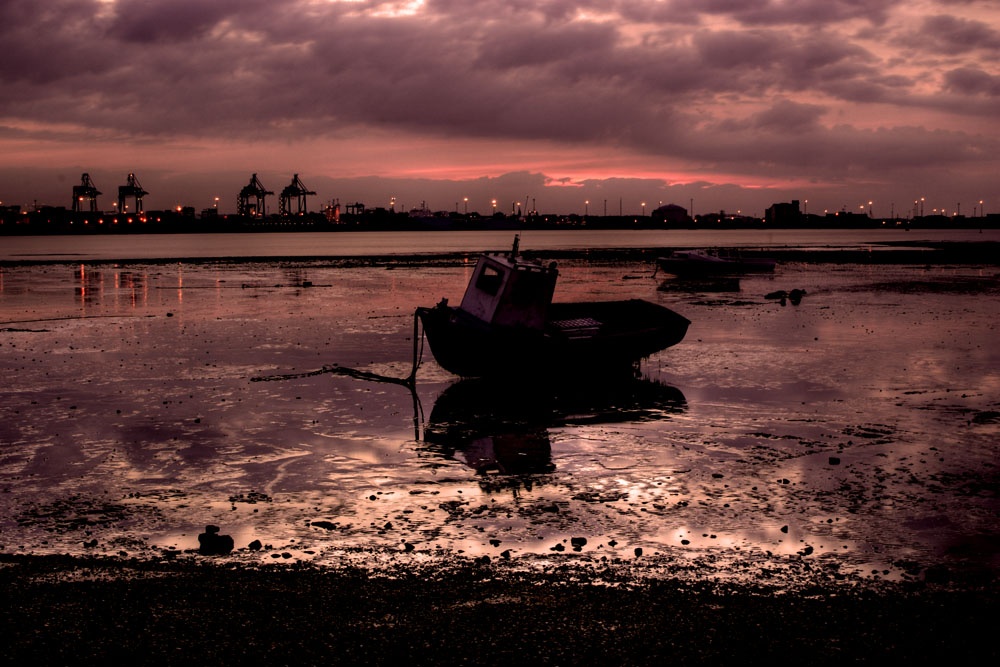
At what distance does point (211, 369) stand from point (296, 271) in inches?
1903

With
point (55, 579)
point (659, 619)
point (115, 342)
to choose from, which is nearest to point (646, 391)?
point (659, 619)

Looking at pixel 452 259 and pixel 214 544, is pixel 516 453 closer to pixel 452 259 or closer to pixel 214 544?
pixel 214 544

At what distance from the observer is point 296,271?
68125 millimetres

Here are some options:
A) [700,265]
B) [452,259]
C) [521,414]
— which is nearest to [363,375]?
Answer: [521,414]

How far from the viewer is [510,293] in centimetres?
1959

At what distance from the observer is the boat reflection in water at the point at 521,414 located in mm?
13117

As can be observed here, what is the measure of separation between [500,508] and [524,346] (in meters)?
8.52

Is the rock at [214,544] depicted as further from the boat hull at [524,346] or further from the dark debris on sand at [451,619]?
the boat hull at [524,346]

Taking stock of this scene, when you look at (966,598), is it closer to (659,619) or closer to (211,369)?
(659,619)

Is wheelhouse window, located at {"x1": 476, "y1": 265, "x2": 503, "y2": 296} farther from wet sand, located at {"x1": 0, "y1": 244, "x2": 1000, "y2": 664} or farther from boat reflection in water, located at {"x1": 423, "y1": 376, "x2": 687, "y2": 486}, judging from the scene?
wet sand, located at {"x1": 0, "y1": 244, "x2": 1000, "y2": 664}

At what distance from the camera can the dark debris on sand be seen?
677 centimetres

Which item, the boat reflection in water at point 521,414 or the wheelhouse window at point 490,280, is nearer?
the boat reflection in water at point 521,414

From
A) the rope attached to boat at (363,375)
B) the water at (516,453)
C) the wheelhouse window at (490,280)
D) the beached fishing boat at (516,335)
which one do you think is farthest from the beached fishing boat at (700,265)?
the rope attached to boat at (363,375)

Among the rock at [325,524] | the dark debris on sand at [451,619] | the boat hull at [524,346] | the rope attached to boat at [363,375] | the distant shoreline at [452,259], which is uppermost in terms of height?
the distant shoreline at [452,259]
